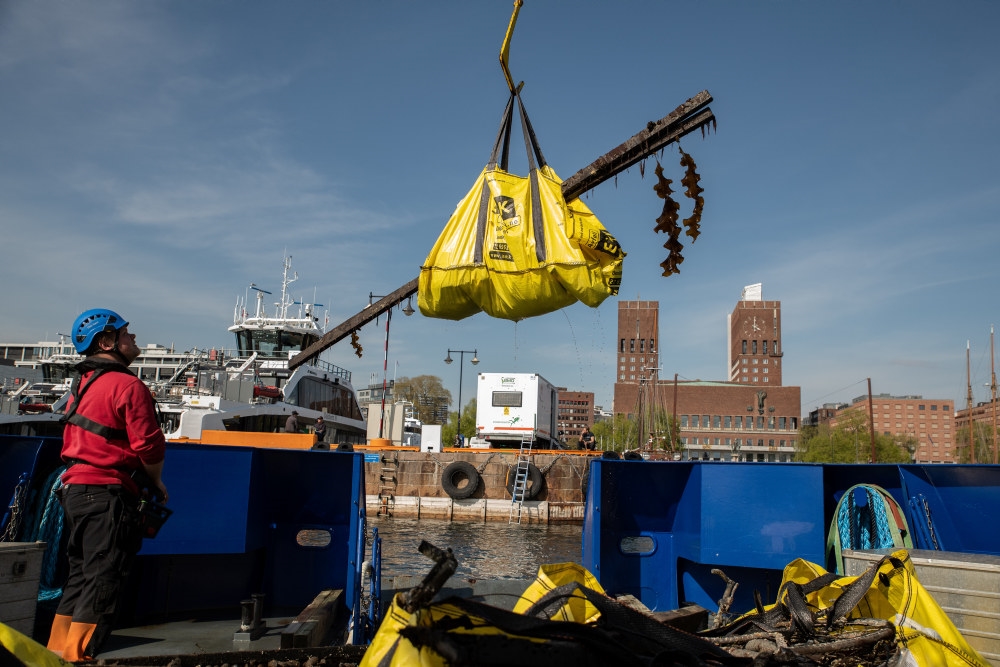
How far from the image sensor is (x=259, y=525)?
19.3 feet

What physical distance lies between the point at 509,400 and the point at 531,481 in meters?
8.64

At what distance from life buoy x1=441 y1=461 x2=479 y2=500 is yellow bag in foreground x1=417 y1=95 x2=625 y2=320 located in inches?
828

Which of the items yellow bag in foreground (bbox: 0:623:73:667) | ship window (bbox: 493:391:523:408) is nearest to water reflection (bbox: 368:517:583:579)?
ship window (bbox: 493:391:523:408)

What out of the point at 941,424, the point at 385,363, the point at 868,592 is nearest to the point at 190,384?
the point at 385,363

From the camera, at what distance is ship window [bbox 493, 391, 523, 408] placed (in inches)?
1329

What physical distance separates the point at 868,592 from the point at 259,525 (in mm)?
4580

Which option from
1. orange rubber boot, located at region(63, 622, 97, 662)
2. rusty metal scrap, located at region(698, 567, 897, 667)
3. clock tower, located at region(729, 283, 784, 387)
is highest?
clock tower, located at region(729, 283, 784, 387)

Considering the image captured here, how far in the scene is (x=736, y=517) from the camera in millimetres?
5777

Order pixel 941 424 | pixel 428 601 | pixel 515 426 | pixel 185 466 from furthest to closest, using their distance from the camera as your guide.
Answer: pixel 941 424, pixel 515 426, pixel 185 466, pixel 428 601

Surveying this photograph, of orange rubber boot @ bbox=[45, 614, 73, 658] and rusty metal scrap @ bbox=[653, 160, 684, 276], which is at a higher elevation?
rusty metal scrap @ bbox=[653, 160, 684, 276]

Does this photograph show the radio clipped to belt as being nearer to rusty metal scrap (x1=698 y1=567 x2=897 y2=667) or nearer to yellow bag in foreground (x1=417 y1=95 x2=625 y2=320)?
yellow bag in foreground (x1=417 y1=95 x2=625 y2=320)

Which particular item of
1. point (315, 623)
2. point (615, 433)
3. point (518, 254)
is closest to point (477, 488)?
point (315, 623)

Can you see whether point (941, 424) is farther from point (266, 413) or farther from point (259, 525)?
point (259, 525)

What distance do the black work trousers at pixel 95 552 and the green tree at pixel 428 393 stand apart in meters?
107
